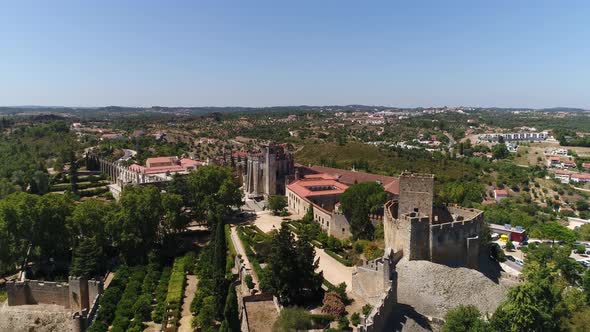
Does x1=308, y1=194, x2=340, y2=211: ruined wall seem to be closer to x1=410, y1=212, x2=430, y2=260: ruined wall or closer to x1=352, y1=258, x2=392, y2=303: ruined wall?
x1=352, y1=258, x2=392, y2=303: ruined wall

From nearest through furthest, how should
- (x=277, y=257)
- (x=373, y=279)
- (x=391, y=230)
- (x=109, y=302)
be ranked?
(x=373, y=279)
(x=277, y=257)
(x=391, y=230)
(x=109, y=302)

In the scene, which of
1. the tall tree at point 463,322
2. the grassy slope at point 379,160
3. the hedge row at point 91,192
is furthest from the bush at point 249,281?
the grassy slope at point 379,160

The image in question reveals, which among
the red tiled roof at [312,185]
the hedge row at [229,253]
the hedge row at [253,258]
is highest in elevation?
the red tiled roof at [312,185]

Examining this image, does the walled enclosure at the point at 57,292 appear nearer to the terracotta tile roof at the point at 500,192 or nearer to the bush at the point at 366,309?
the bush at the point at 366,309

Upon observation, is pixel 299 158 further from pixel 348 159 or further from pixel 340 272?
pixel 340 272

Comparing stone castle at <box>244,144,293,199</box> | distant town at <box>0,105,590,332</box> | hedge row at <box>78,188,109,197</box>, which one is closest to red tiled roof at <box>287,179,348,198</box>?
distant town at <box>0,105,590,332</box>

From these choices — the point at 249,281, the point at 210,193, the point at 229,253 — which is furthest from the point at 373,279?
the point at 210,193

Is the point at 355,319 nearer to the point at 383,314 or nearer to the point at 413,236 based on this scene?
the point at 383,314
